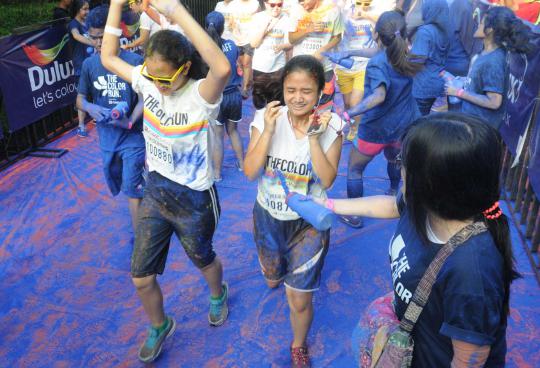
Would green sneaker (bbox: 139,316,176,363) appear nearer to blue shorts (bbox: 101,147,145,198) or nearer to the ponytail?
blue shorts (bbox: 101,147,145,198)

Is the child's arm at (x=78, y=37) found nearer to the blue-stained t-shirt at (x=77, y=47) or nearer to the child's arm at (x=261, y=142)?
the blue-stained t-shirt at (x=77, y=47)

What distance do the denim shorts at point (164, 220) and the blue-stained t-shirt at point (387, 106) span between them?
2.02 meters

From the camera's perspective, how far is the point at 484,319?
1.39 m

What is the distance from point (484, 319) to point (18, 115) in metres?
6.19

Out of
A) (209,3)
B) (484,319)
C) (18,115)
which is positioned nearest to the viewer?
(484,319)

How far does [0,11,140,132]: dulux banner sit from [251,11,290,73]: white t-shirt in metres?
2.71

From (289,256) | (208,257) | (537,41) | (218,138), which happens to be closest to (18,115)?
(218,138)

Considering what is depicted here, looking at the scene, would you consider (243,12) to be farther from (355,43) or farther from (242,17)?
(355,43)

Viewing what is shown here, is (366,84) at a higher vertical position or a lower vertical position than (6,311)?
higher

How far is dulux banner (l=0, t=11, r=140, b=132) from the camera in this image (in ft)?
19.1

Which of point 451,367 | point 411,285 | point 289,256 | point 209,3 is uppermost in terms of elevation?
point 411,285

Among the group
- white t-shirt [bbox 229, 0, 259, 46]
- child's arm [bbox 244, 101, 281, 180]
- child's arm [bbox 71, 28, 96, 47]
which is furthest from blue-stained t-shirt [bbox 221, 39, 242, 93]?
child's arm [bbox 71, 28, 96, 47]

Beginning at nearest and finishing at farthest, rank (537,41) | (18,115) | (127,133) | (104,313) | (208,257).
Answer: (208,257), (104,313), (127,133), (537,41), (18,115)

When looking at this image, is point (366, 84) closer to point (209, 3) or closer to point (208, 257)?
point (208, 257)
